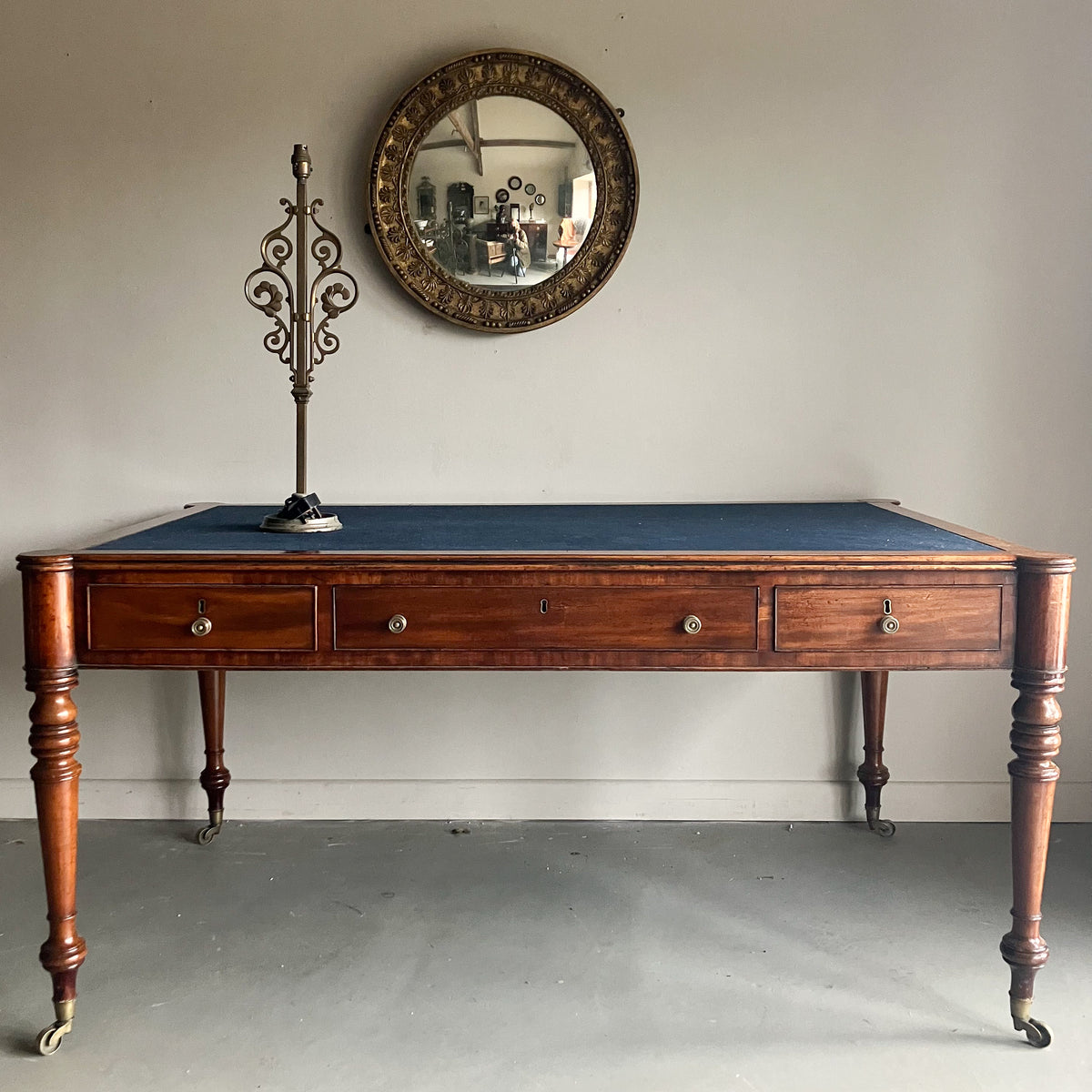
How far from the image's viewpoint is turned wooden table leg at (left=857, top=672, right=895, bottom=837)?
9.33ft

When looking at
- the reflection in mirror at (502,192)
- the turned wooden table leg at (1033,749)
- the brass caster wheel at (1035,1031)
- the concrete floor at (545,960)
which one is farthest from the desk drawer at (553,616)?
the reflection in mirror at (502,192)

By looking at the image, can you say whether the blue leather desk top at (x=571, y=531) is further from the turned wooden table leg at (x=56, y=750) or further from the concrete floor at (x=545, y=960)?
the concrete floor at (x=545, y=960)

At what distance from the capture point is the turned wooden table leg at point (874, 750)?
9.33ft

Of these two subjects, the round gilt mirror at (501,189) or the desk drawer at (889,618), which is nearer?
the desk drawer at (889,618)

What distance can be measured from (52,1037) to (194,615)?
0.79 meters

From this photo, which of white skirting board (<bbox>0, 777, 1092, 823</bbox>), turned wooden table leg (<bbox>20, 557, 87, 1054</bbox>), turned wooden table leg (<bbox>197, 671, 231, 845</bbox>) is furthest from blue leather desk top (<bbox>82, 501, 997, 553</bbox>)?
Result: white skirting board (<bbox>0, 777, 1092, 823</bbox>)

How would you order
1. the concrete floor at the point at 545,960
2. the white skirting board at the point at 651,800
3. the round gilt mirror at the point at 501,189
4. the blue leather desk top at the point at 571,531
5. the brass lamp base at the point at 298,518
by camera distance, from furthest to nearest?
the white skirting board at the point at 651,800, the round gilt mirror at the point at 501,189, the brass lamp base at the point at 298,518, the blue leather desk top at the point at 571,531, the concrete floor at the point at 545,960

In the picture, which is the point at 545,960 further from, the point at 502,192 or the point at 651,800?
the point at 502,192

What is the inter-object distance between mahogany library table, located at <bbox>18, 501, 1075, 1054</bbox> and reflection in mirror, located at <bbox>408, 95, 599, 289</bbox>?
1085mm

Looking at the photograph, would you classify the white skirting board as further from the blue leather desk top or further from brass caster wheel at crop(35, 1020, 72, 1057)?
brass caster wheel at crop(35, 1020, 72, 1057)

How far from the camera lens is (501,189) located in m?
2.79

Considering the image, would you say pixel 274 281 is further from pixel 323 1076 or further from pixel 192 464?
pixel 323 1076

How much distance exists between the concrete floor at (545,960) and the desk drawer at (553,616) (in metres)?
0.71

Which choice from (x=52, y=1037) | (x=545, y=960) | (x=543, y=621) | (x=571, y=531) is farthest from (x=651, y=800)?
(x=52, y=1037)
